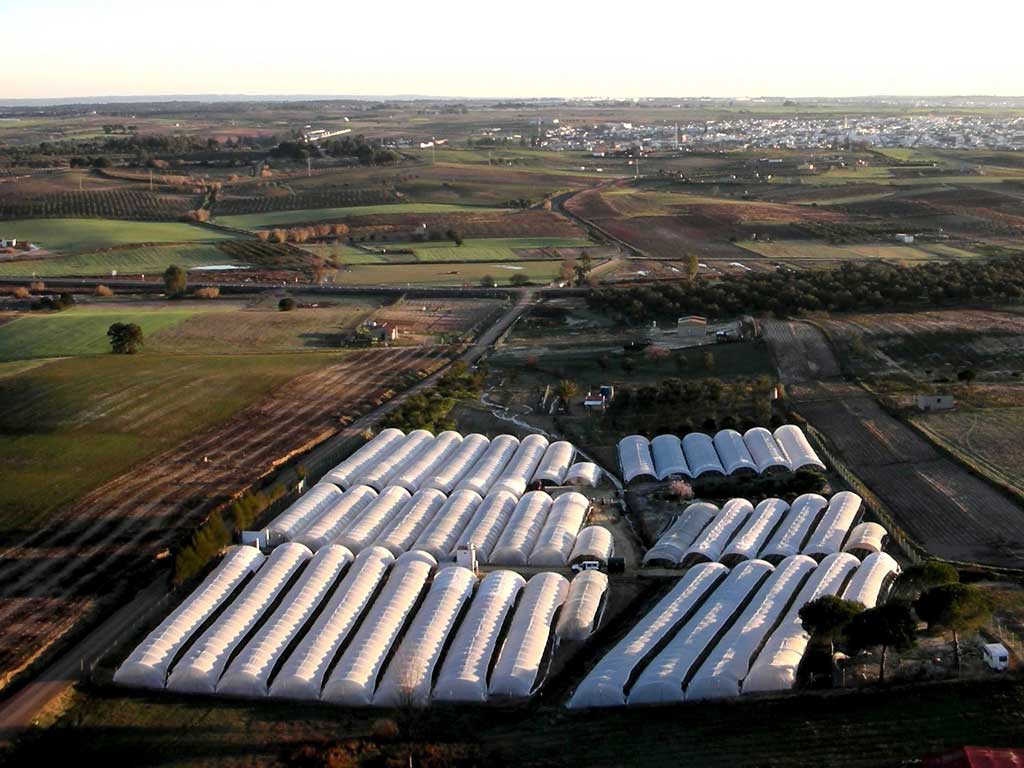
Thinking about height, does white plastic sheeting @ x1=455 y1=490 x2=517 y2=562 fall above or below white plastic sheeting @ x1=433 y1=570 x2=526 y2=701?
below

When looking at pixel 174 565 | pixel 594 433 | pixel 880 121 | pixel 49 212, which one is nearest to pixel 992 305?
pixel 594 433

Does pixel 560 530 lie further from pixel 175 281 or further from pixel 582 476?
pixel 175 281

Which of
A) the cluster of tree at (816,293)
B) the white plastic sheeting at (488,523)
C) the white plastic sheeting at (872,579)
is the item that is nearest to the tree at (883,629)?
the white plastic sheeting at (872,579)

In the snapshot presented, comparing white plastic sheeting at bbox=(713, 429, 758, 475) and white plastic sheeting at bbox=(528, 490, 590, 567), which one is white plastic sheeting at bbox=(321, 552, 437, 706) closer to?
white plastic sheeting at bbox=(528, 490, 590, 567)

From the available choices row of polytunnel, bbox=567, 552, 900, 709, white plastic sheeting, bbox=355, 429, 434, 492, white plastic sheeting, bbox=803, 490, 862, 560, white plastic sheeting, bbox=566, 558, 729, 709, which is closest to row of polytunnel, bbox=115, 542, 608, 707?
white plastic sheeting, bbox=566, 558, 729, 709

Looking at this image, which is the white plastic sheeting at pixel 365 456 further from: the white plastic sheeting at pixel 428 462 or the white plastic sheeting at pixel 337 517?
the white plastic sheeting at pixel 428 462

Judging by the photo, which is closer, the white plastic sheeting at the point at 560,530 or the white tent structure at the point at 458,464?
the white plastic sheeting at the point at 560,530

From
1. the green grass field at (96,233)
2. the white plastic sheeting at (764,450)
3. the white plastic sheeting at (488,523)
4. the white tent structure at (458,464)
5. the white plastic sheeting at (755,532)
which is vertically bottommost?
the green grass field at (96,233)

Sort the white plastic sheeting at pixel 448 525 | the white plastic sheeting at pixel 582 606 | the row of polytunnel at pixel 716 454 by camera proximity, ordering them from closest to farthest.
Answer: the white plastic sheeting at pixel 582 606 < the white plastic sheeting at pixel 448 525 < the row of polytunnel at pixel 716 454
